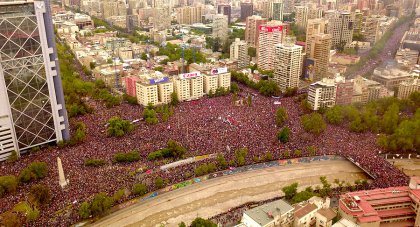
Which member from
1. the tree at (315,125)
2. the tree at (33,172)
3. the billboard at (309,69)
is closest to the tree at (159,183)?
the tree at (33,172)

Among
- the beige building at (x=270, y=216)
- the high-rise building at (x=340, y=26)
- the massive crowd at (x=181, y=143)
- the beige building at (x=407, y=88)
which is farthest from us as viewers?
the high-rise building at (x=340, y=26)

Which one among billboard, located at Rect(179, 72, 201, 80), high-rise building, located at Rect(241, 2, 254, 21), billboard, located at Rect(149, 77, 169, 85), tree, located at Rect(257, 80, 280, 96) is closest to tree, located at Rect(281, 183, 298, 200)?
tree, located at Rect(257, 80, 280, 96)

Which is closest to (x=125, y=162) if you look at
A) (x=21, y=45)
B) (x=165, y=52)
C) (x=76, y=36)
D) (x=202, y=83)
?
(x=21, y=45)

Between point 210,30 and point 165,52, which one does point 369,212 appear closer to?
point 165,52

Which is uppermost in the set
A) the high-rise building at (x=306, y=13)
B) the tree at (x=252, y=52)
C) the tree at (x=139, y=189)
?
the high-rise building at (x=306, y=13)

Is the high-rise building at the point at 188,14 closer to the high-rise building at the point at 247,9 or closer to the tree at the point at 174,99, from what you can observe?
the high-rise building at the point at 247,9

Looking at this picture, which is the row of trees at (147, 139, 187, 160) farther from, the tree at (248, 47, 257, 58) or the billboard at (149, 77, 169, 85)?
the tree at (248, 47, 257, 58)
